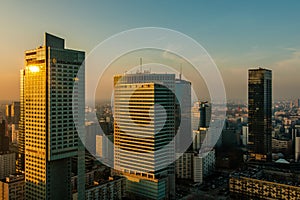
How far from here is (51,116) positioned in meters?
3.65

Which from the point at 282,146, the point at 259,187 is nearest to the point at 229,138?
the point at 282,146

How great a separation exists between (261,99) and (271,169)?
3020 mm

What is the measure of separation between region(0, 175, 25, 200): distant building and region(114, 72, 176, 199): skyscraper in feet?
5.55

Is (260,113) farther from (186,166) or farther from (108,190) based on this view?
(108,190)

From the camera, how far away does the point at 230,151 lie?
851cm

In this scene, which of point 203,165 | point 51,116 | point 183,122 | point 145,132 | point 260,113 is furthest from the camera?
point 260,113

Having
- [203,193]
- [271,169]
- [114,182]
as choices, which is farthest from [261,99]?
[114,182]

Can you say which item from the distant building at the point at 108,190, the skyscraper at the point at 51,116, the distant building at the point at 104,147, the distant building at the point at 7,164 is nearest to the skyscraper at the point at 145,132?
the distant building at the point at 108,190

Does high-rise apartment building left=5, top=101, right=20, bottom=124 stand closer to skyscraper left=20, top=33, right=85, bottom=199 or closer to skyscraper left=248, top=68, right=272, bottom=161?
skyscraper left=20, top=33, right=85, bottom=199

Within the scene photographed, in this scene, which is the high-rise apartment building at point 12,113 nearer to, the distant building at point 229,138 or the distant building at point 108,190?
the distant building at point 108,190

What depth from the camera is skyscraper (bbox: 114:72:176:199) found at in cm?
523

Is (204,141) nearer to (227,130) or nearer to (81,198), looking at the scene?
(227,130)

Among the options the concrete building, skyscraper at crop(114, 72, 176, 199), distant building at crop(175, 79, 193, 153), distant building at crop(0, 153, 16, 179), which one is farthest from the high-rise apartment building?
the concrete building

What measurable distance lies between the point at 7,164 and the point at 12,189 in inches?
85.9
